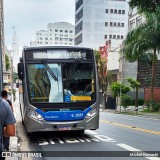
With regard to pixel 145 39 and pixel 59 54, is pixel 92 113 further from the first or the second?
pixel 145 39

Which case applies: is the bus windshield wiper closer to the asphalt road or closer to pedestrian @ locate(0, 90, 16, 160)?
the asphalt road

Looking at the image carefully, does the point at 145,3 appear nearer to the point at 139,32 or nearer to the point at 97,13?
the point at 139,32

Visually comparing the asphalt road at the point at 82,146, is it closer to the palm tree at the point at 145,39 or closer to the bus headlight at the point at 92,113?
the bus headlight at the point at 92,113

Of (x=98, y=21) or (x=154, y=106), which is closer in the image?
(x=154, y=106)

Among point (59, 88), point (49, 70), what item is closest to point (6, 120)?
point (59, 88)

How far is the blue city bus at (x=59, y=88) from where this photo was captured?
1332 cm

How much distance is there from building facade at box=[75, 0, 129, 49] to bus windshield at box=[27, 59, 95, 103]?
9011cm

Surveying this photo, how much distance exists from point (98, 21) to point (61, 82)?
99.5 meters

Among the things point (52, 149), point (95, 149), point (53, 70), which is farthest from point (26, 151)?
point (53, 70)

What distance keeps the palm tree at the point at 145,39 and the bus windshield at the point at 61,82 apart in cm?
2490

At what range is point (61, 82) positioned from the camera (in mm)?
13656

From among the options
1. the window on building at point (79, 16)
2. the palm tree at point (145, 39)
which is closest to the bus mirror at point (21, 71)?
the palm tree at point (145, 39)

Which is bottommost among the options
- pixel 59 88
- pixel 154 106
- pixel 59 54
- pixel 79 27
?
pixel 154 106

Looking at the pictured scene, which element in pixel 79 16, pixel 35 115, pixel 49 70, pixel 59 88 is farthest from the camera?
pixel 79 16
